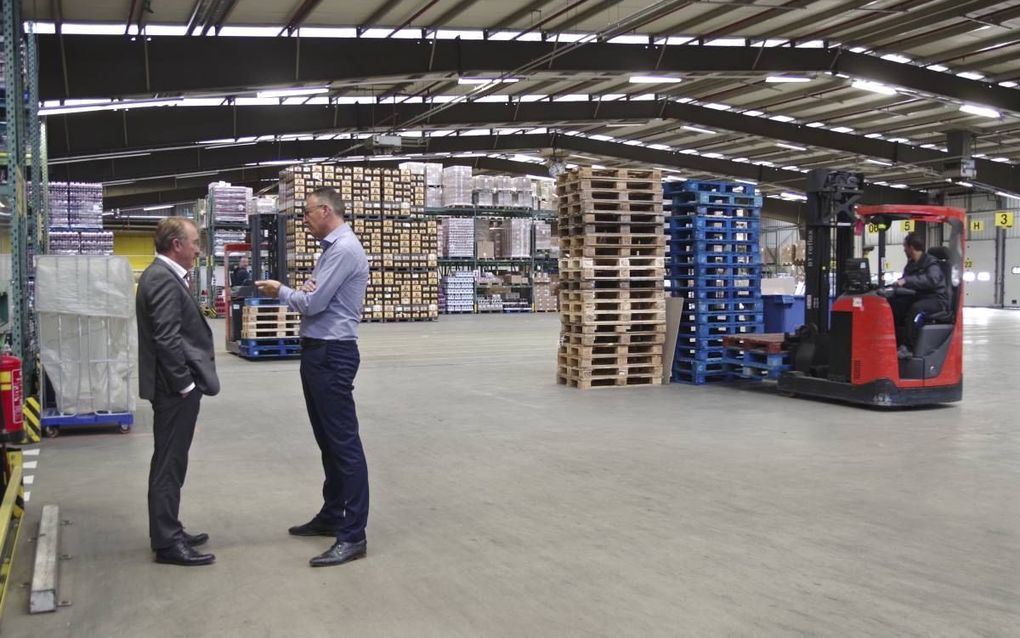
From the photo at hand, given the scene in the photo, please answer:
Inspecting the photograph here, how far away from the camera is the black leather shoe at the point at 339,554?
4.27 m

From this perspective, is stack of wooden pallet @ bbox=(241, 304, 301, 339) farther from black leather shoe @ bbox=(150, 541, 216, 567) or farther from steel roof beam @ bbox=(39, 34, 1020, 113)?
black leather shoe @ bbox=(150, 541, 216, 567)

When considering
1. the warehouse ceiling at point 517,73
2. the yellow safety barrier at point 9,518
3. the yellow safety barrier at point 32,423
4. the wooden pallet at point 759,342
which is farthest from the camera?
the warehouse ceiling at point 517,73

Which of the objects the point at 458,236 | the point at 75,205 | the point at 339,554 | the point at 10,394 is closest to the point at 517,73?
the point at 75,205

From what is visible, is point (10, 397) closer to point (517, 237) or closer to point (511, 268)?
point (517, 237)

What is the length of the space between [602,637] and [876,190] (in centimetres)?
3743

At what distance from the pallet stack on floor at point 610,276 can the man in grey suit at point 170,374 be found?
6996 mm

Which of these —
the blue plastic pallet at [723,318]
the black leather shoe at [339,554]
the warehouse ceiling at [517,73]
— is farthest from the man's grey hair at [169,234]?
the warehouse ceiling at [517,73]

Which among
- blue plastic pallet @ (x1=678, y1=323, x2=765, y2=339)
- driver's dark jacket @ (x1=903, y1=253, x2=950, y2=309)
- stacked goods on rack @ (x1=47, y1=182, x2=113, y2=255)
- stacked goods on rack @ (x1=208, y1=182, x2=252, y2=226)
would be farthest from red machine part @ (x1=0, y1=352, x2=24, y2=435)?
stacked goods on rack @ (x1=208, y1=182, x2=252, y2=226)

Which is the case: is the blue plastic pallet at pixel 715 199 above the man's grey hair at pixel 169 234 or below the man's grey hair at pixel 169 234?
above

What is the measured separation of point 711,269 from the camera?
11.7 m

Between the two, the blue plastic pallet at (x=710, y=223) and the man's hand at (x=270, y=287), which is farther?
the blue plastic pallet at (x=710, y=223)

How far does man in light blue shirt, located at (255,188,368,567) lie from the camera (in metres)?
4.30

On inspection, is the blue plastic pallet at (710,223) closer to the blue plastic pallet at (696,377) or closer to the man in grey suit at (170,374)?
the blue plastic pallet at (696,377)

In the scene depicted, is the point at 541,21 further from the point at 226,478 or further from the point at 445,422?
the point at 226,478
